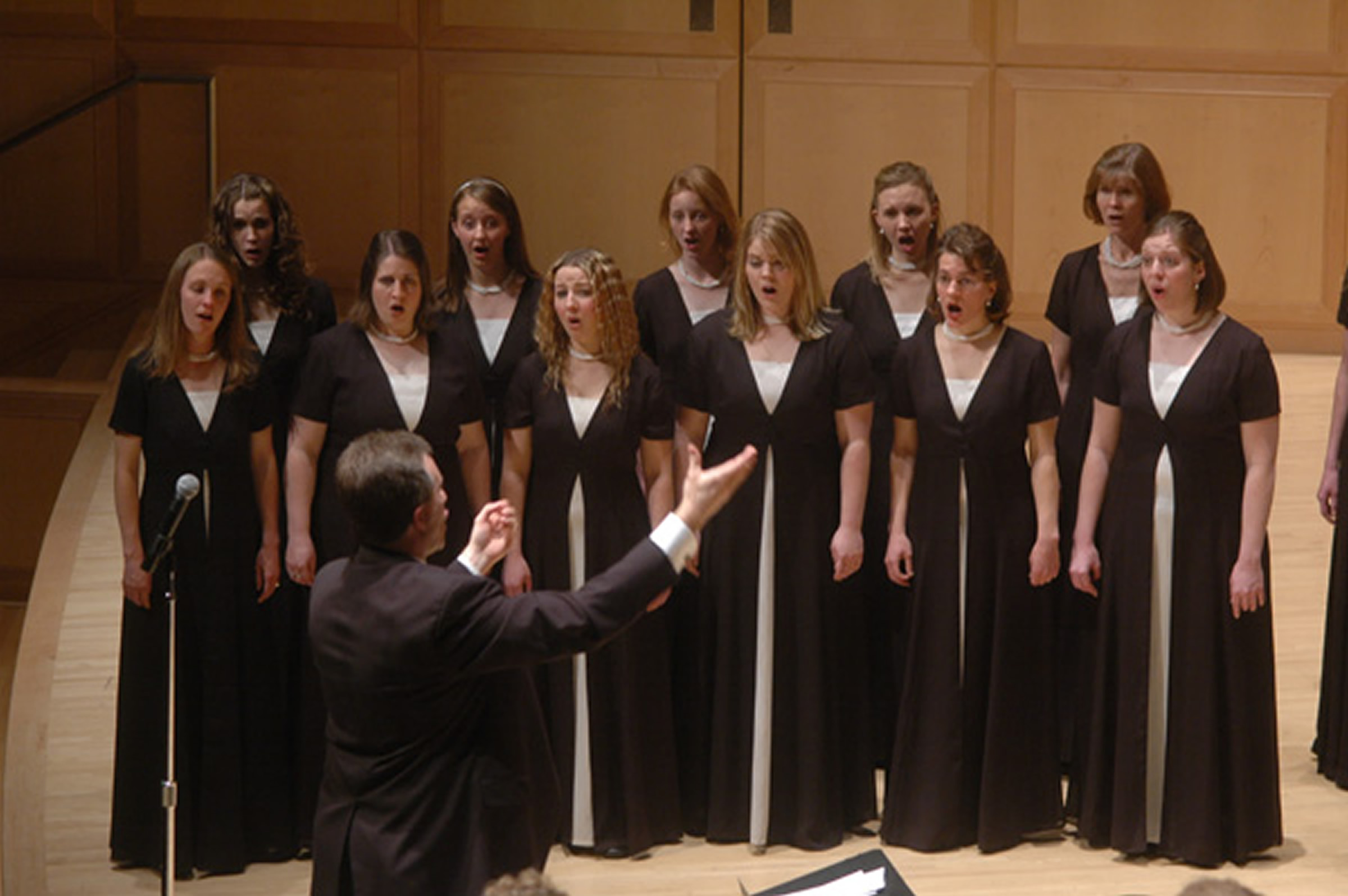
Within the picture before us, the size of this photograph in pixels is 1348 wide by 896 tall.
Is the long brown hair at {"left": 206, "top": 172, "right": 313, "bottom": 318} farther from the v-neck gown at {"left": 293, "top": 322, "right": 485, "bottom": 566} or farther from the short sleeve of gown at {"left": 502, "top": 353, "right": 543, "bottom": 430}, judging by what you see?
the short sleeve of gown at {"left": 502, "top": 353, "right": 543, "bottom": 430}

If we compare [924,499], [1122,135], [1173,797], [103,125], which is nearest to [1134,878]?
[1173,797]

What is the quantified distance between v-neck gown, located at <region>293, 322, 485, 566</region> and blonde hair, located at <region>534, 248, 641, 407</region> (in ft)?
0.64

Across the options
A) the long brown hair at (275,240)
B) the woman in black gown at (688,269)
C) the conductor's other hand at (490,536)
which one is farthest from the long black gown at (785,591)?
the conductor's other hand at (490,536)

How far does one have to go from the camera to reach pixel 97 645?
509 cm

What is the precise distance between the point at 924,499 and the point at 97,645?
88.5 inches

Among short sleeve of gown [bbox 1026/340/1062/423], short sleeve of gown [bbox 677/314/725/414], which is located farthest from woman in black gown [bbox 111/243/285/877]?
short sleeve of gown [bbox 1026/340/1062/423]

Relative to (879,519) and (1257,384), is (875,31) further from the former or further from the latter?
(1257,384)

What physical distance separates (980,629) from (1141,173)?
4.03 feet

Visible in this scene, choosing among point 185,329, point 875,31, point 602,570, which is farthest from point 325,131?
point 602,570

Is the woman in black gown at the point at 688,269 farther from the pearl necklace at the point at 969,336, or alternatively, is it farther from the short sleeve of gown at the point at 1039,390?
the short sleeve of gown at the point at 1039,390

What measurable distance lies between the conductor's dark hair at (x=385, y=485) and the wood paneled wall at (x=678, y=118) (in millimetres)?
4346

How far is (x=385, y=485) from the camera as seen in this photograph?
9.50ft

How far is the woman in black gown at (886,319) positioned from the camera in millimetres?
4754

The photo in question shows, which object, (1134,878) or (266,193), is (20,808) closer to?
(266,193)
